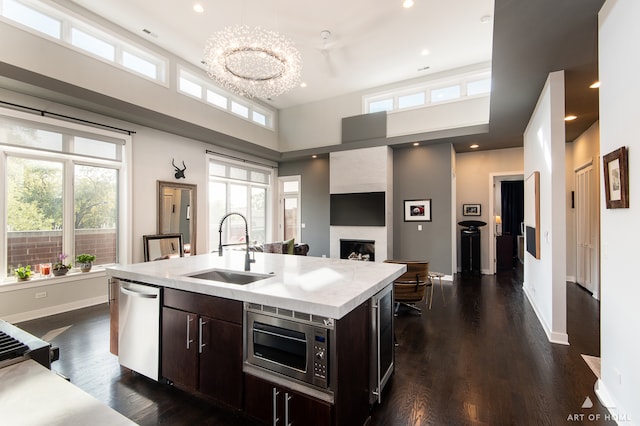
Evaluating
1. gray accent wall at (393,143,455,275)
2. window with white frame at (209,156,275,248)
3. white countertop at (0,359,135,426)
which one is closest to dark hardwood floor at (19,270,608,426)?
white countertop at (0,359,135,426)

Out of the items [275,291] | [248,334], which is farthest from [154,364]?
[275,291]

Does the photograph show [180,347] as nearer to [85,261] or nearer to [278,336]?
[278,336]

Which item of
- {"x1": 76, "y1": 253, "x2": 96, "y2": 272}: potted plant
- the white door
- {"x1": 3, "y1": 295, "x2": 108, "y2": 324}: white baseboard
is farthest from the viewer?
the white door

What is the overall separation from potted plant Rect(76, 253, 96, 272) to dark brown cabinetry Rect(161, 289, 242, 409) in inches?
133

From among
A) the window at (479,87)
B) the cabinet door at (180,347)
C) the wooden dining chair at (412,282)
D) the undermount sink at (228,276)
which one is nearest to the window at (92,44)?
the undermount sink at (228,276)

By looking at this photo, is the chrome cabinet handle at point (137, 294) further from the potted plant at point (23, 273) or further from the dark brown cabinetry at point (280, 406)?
the potted plant at point (23, 273)

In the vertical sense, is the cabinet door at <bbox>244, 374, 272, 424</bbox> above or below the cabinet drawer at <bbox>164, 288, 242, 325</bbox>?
below

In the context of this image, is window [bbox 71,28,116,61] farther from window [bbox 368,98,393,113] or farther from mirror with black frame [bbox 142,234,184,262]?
window [bbox 368,98,393,113]

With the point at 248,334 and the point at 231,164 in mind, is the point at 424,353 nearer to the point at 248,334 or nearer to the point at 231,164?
the point at 248,334

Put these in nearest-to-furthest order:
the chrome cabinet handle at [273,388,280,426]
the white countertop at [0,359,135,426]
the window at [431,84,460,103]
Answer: the white countertop at [0,359,135,426] → the chrome cabinet handle at [273,388,280,426] → the window at [431,84,460,103]

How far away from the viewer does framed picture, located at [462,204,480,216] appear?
7.34 meters

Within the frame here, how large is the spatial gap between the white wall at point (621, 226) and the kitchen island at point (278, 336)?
1.51m

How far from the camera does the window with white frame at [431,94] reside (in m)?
6.06

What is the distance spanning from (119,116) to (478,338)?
6.28m
